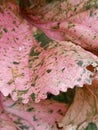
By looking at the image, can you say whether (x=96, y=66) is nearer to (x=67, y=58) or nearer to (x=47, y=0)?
(x=67, y=58)

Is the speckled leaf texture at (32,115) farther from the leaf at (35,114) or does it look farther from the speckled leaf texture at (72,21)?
the speckled leaf texture at (72,21)

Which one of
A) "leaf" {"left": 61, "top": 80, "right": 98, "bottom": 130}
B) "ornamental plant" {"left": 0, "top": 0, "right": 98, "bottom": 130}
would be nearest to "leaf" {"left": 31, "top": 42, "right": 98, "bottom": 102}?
"ornamental plant" {"left": 0, "top": 0, "right": 98, "bottom": 130}

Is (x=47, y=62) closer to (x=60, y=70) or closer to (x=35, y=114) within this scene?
(x=60, y=70)

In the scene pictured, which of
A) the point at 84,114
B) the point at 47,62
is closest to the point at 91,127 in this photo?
the point at 84,114

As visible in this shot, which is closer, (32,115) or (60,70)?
(60,70)

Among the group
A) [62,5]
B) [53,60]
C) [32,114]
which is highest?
[62,5]

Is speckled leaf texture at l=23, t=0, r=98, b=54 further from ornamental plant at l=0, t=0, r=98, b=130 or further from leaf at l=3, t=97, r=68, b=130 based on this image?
leaf at l=3, t=97, r=68, b=130

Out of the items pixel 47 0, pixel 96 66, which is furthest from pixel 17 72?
pixel 47 0

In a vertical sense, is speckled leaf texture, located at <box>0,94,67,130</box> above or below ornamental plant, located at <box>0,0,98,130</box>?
below
